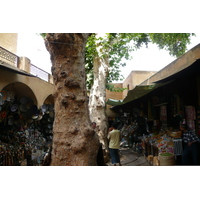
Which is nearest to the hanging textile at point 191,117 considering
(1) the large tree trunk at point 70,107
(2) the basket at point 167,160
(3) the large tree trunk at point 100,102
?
(2) the basket at point 167,160

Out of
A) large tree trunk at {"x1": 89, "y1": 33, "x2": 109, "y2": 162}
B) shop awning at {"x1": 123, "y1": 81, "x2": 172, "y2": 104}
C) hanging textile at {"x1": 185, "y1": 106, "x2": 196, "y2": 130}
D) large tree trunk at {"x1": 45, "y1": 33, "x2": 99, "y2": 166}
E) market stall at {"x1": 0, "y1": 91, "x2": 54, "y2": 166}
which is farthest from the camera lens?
large tree trunk at {"x1": 89, "y1": 33, "x2": 109, "y2": 162}

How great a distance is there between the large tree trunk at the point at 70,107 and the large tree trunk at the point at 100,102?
323cm

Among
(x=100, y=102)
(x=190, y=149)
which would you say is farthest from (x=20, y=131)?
(x=190, y=149)

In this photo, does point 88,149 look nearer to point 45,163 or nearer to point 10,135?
point 45,163

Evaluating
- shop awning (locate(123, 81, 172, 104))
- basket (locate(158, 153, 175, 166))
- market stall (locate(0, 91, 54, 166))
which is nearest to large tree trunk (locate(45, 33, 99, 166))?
basket (locate(158, 153, 175, 166))

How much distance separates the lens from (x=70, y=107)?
2430 millimetres

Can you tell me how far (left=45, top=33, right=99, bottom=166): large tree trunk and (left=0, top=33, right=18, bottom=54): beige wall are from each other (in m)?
6.43

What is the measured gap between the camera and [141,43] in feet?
34.5

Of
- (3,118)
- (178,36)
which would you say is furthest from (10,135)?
(178,36)

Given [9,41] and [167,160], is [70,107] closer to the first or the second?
[167,160]

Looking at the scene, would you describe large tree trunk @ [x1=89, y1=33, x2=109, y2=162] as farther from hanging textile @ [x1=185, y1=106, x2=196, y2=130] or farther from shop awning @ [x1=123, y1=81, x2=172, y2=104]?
hanging textile @ [x1=185, y1=106, x2=196, y2=130]

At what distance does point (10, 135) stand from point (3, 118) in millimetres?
653

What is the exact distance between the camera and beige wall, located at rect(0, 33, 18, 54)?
25.5 ft

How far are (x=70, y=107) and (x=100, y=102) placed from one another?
3.52 m
